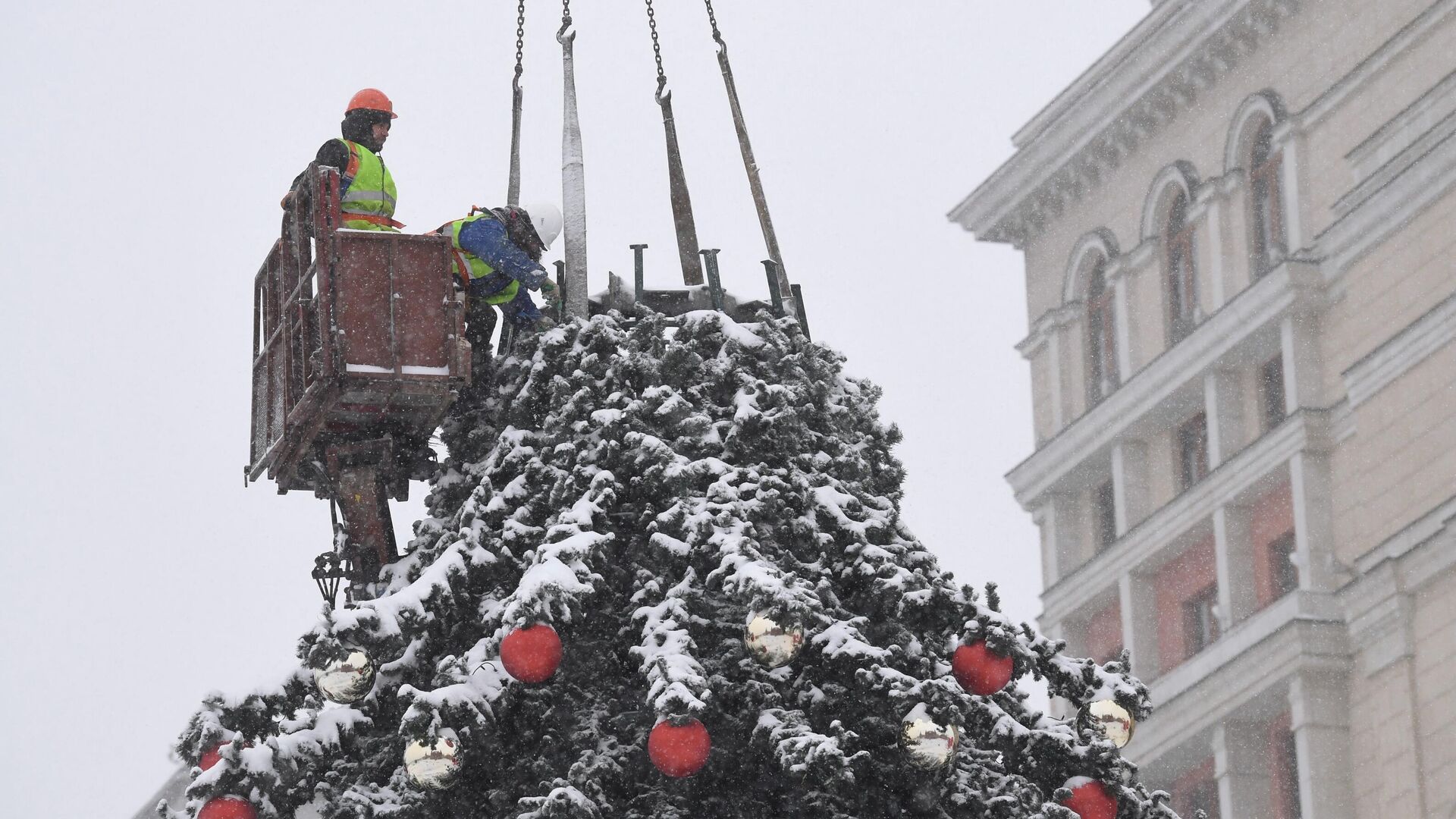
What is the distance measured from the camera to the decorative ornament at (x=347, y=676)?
1001 cm

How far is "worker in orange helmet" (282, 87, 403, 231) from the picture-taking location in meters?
12.6

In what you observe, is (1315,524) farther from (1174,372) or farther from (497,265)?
(497,265)

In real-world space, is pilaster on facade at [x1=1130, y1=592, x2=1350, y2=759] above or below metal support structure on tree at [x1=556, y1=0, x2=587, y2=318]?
above

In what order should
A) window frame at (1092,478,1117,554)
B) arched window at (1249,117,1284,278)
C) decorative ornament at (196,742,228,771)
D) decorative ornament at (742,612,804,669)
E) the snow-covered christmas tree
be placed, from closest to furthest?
decorative ornament at (742,612,804,669)
the snow-covered christmas tree
decorative ornament at (196,742,228,771)
arched window at (1249,117,1284,278)
window frame at (1092,478,1117,554)

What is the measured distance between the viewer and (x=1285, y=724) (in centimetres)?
3759

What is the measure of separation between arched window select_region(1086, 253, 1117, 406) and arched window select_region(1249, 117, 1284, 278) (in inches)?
141

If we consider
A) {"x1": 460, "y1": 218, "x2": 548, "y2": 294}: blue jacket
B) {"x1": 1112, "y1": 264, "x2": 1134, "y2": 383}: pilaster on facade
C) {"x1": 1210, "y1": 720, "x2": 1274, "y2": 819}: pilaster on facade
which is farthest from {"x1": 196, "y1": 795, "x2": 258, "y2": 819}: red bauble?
{"x1": 1112, "y1": 264, "x2": 1134, "y2": 383}: pilaster on facade

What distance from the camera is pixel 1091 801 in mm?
10312

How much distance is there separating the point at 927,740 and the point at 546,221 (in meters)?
4.50

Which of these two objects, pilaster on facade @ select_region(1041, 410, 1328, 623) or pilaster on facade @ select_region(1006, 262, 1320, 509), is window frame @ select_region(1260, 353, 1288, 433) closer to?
pilaster on facade @ select_region(1006, 262, 1320, 509)

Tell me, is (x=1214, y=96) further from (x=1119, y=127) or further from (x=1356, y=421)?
(x=1356, y=421)

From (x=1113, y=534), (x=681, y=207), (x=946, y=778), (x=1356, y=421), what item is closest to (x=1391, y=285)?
(x=1356, y=421)

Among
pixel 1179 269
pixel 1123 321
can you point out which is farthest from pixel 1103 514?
pixel 1179 269

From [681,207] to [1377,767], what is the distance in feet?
80.8
